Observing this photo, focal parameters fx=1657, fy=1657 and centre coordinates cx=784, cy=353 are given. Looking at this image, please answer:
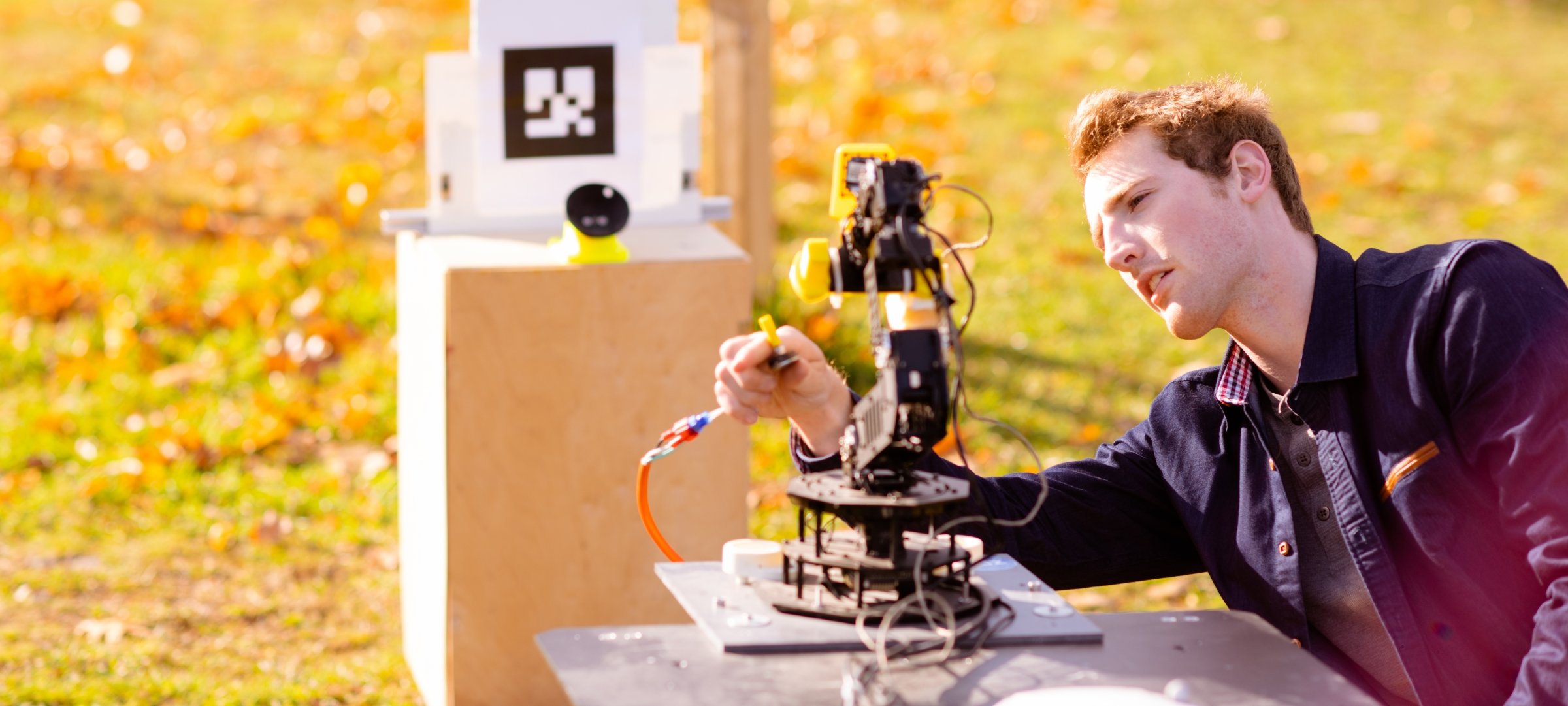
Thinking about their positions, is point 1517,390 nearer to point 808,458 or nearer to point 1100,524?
point 1100,524

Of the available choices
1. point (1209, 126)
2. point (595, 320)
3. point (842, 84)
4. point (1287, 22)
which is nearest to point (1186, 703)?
point (1209, 126)

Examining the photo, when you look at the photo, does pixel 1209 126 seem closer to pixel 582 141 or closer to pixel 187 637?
pixel 582 141

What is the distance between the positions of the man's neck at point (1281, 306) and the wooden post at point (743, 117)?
301cm

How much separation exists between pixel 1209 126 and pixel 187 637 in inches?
121

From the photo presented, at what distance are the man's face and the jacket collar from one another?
0.11 m

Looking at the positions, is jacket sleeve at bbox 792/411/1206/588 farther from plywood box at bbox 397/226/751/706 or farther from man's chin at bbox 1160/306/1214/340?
plywood box at bbox 397/226/751/706

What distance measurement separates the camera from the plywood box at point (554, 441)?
3.57 metres

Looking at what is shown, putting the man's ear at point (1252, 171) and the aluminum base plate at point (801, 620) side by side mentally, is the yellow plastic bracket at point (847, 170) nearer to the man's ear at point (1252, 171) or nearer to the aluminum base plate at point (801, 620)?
the aluminum base plate at point (801, 620)

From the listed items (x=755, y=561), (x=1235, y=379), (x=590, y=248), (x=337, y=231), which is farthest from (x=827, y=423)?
(x=337, y=231)

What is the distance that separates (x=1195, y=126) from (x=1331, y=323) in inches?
13.8

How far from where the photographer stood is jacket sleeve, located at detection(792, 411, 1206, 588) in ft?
8.83

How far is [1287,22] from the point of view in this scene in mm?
9383

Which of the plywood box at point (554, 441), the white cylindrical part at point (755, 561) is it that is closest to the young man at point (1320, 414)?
the white cylindrical part at point (755, 561)

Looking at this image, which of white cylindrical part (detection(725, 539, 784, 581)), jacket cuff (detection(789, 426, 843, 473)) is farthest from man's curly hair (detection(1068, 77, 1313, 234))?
white cylindrical part (detection(725, 539, 784, 581))
